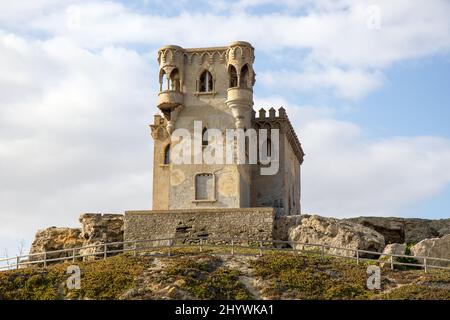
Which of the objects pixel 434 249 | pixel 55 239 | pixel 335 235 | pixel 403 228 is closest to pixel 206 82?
pixel 335 235

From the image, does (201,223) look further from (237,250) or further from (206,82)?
(206,82)

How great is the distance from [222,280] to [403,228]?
2379 cm

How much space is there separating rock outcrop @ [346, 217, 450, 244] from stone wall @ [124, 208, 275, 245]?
10563 mm

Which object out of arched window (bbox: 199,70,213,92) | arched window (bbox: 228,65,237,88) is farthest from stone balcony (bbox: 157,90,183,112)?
arched window (bbox: 228,65,237,88)

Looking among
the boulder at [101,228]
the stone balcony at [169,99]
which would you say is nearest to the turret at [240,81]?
the stone balcony at [169,99]

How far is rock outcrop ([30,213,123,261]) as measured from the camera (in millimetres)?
59969

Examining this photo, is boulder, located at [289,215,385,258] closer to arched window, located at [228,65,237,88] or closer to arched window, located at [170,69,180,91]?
arched window, located at [228,65,237,88]

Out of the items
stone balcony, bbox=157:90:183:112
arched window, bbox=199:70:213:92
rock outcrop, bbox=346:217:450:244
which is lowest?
rock outcrop, bbox=346:217:450:244

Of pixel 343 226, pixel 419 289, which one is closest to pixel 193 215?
pixel 343 226

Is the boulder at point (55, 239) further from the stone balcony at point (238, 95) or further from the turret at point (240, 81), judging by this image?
the stone balcony at point (238, 95)

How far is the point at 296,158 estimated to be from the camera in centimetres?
7388

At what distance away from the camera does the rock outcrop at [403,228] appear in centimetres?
6581
